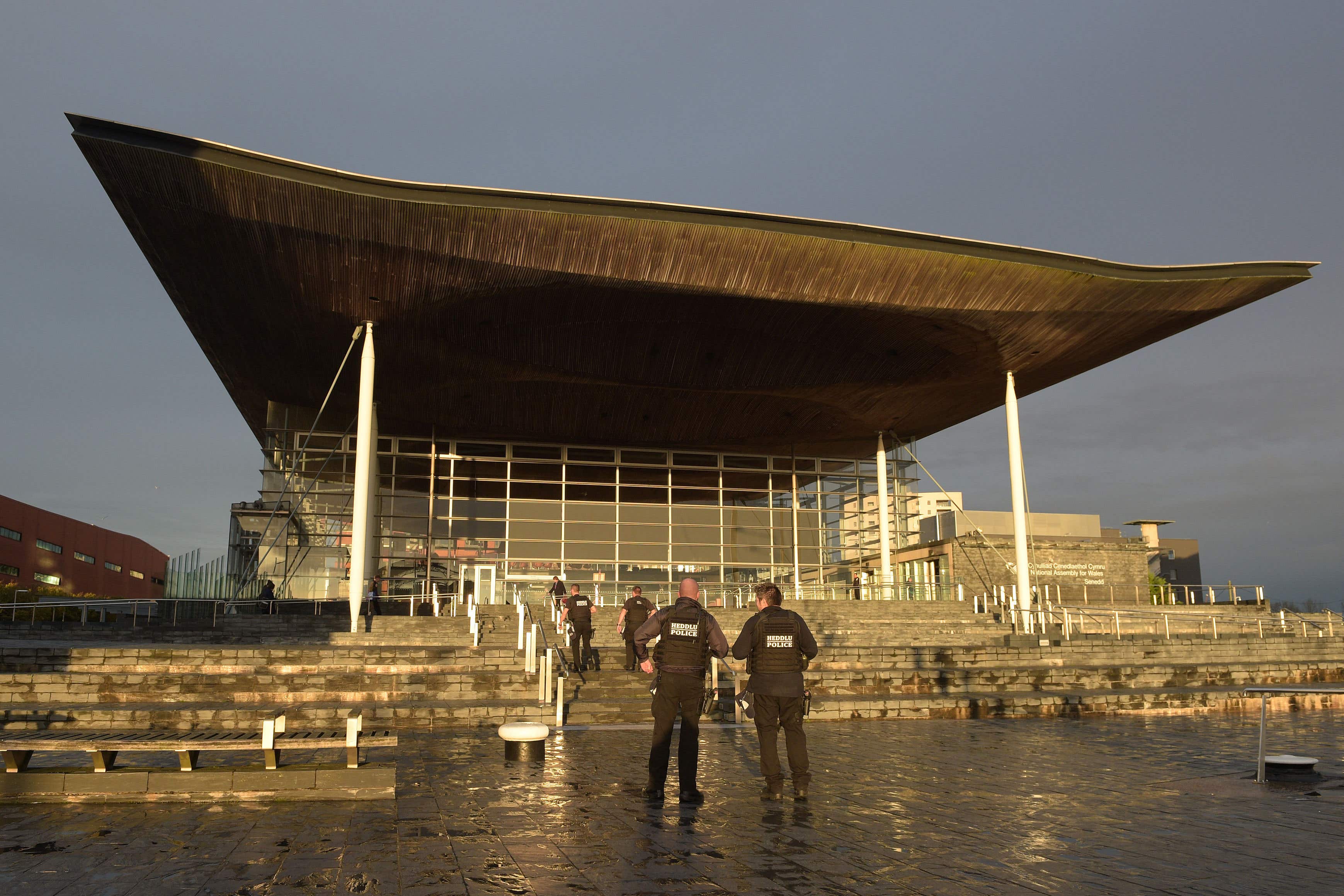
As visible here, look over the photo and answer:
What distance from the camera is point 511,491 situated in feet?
118

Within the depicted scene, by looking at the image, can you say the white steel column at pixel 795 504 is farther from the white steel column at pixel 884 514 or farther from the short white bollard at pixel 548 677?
the short white bollard at pixel 548 677

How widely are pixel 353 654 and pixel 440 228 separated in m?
9.52

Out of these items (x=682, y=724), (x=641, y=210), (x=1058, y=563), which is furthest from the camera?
(x=1058, y=563)

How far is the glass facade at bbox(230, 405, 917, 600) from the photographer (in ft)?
109

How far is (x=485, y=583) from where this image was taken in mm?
34250

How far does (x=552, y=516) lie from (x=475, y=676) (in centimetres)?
2061

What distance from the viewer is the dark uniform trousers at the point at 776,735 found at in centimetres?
730

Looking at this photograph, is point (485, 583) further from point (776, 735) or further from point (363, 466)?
point (776, 735)

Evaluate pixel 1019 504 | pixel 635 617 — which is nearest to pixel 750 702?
pixel 635 617

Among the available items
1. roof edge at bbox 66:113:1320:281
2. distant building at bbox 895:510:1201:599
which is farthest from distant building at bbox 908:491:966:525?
roof edge at bbox 66:113:1320:281

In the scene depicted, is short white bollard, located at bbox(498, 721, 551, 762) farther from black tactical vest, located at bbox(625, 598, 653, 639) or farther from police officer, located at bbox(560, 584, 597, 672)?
police officer, located at bbox(560, 584, 597, 672)

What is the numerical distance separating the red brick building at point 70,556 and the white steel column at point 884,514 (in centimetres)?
3920

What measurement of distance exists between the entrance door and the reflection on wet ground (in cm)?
2427

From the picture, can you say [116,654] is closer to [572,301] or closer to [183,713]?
[183,713]
